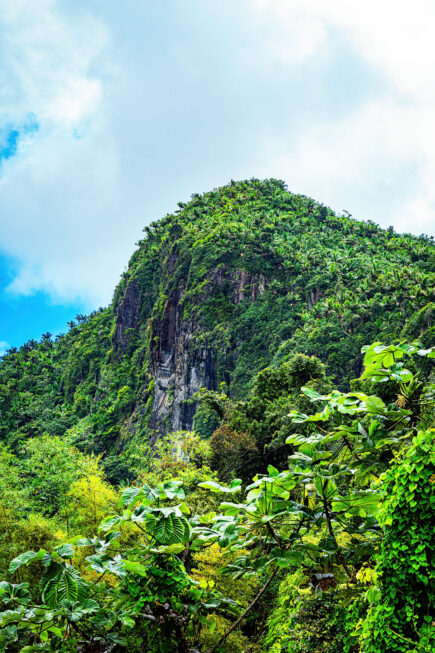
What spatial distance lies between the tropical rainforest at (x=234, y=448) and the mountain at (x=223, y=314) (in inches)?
12.2

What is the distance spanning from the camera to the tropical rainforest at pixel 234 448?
1.54 m

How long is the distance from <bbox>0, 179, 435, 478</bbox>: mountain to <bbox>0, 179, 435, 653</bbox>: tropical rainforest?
310 millimetres

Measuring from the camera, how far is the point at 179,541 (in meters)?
1.56

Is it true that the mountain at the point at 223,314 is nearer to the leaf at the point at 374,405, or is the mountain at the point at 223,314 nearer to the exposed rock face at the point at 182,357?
the exposed rock face at the point at 182,357

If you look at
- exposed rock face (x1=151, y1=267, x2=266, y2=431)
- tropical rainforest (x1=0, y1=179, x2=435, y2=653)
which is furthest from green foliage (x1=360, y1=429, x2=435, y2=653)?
exposed rock face (x1=151, y1=267, x2=266, y2=431)

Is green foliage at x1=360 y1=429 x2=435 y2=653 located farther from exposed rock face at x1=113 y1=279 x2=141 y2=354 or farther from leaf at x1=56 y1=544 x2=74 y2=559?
exposed rock face at x1=113 y1=279 x2=141 y2=354

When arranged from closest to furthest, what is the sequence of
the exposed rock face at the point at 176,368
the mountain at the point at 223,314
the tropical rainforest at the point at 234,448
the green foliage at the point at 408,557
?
the green foliage at the point at 408,557 < the tropical rainforest at the point at 234,448 < the mountain at the point at 223,314 < the exposed rock face at the point at 176,368

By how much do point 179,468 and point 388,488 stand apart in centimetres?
1562

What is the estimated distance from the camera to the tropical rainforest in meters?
1.54

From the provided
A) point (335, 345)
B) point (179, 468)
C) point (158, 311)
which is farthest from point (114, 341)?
point (179, 468)

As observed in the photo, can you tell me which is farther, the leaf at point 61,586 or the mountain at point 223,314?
the mountain at point 223,314

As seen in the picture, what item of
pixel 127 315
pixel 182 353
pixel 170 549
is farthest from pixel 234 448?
pixel 127 315

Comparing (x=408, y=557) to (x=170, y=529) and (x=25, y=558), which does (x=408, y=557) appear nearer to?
(x=170, y=529)

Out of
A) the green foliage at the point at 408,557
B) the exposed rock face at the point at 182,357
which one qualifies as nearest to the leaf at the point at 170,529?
the green foliage at the point at 408,557
